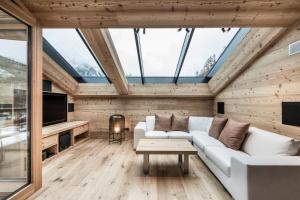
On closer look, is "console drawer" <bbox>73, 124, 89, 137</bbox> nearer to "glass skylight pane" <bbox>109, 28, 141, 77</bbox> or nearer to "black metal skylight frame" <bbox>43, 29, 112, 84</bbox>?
"black metal skylight frame" <bbox>43, 29, 112, 84</bbox>

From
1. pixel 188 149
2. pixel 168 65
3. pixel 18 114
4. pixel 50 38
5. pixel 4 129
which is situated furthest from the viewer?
pixel 168 65

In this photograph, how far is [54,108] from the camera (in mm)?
5035

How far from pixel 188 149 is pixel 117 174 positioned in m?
1.26

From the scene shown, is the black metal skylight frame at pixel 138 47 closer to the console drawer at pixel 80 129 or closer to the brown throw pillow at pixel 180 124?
the brown throw pillow at pixel 180 124

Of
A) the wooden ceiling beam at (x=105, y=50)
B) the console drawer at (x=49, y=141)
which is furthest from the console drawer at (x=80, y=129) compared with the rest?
the wooden ceiling beam at (x=105, y=50)

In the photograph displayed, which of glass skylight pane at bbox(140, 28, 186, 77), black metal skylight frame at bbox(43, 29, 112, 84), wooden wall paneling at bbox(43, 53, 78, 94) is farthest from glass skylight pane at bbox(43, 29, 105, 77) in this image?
glass skylight pane at bbox(140, 28, 186, 77)

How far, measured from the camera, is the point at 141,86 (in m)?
A: 5.95

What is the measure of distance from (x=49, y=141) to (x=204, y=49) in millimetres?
3846

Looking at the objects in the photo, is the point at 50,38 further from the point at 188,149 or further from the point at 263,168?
the point at 263,168

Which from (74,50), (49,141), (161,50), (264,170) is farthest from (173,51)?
(49,141)

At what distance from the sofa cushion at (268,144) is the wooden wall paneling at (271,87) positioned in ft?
0.97

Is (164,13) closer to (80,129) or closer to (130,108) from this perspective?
(130,108)

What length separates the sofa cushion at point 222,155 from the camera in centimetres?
253

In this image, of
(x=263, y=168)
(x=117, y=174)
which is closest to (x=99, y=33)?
(x=117, y=174)
